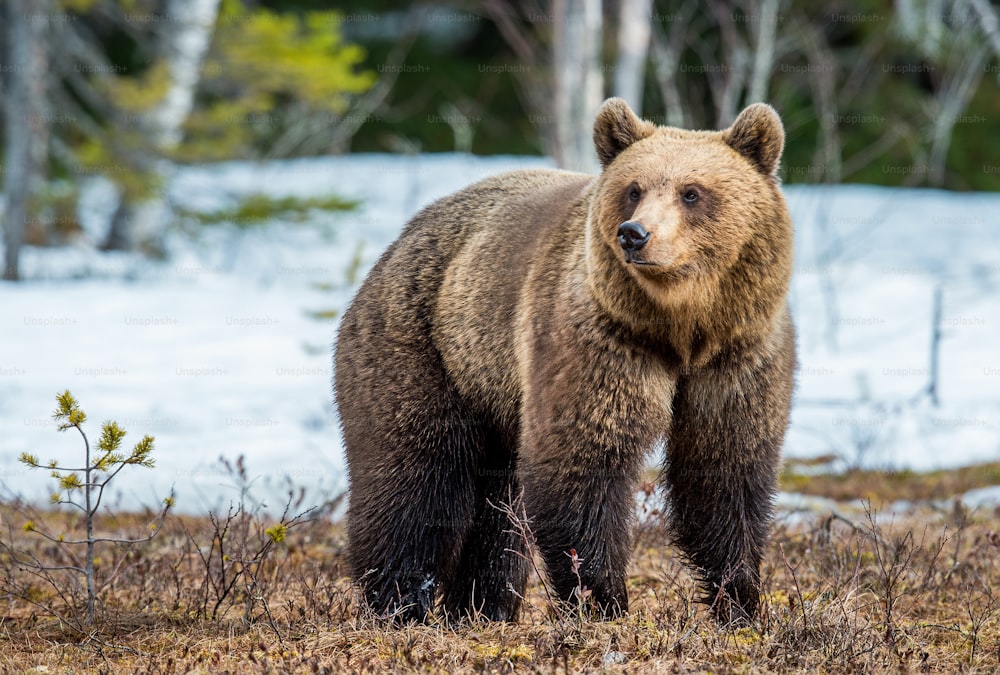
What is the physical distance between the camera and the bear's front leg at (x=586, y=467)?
14.3 feet

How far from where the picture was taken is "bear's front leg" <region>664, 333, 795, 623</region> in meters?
4.46

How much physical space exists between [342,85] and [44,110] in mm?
3162

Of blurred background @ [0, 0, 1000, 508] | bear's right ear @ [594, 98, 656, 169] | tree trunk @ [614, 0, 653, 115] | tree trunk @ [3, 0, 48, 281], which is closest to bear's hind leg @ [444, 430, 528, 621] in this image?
blurred background @ [0, 0, 1000, 508]

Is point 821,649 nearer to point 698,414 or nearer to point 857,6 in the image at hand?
point 698,414

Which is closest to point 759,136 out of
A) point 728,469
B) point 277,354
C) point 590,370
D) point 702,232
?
point 702,232

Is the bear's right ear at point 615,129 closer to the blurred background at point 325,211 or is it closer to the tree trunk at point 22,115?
the blurred background at point 325,211

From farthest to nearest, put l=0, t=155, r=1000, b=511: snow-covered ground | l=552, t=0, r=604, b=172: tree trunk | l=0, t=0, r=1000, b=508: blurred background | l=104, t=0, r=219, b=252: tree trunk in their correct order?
1. l=104, t=0, r=219, b=252: tree trunk
2. l=552, t=0, r=604, b=172: tree trunk
3. l=0, t=0, r=1000, b=508: blurred background
4. l=0, t=155, r=1000, b=511: snow-covered ground

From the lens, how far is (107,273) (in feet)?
44.9

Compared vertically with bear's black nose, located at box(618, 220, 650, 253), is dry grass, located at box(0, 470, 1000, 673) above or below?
below

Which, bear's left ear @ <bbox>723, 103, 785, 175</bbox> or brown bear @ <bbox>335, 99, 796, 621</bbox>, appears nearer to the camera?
brown bear @ <bbox>335, 99, 796, 621</bbox>

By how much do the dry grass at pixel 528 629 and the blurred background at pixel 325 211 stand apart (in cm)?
91

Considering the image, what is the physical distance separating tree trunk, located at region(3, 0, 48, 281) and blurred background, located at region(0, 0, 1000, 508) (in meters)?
0.03

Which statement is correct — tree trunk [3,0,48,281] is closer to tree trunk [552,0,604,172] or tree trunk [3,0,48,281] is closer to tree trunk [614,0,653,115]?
tree trunk [552,0,604,172]

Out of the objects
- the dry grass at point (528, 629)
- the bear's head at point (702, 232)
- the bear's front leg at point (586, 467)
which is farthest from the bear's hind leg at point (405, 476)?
the bear's head at point (702, 232)
